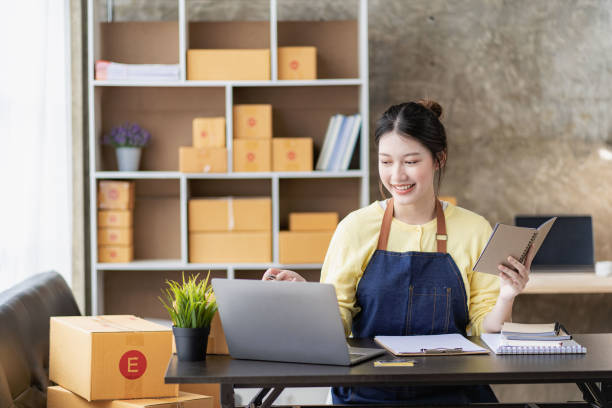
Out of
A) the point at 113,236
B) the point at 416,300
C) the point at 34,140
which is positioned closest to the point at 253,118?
the point at 113,236

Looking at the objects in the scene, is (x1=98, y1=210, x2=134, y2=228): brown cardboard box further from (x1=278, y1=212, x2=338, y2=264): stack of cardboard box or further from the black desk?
the black desk

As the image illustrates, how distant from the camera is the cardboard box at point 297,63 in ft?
11.8

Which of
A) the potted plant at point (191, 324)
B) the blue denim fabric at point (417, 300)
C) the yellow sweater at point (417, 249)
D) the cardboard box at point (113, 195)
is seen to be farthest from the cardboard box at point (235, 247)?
the potted plant at point (191, 324)

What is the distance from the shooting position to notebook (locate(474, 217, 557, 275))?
1645 mm

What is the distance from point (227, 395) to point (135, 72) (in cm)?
249

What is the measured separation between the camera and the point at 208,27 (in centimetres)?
388

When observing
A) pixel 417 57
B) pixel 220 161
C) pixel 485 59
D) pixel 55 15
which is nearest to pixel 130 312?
pixel 220 161

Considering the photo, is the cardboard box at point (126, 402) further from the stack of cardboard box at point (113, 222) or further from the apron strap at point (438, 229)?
the stack of cardboard box at point (113, 222)

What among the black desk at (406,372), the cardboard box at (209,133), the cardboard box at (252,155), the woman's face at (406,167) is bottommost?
the black desk at (406,372)

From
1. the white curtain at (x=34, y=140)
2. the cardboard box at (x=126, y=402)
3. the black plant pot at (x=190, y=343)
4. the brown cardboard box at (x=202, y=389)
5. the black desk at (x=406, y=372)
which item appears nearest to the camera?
the black desk at (x=406, y=372)

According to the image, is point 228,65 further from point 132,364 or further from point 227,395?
point 227,395

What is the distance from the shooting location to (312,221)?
3.62 metres

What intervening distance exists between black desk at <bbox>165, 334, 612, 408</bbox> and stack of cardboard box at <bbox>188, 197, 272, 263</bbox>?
199 cm

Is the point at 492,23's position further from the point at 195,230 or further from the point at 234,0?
the point at 195,230
